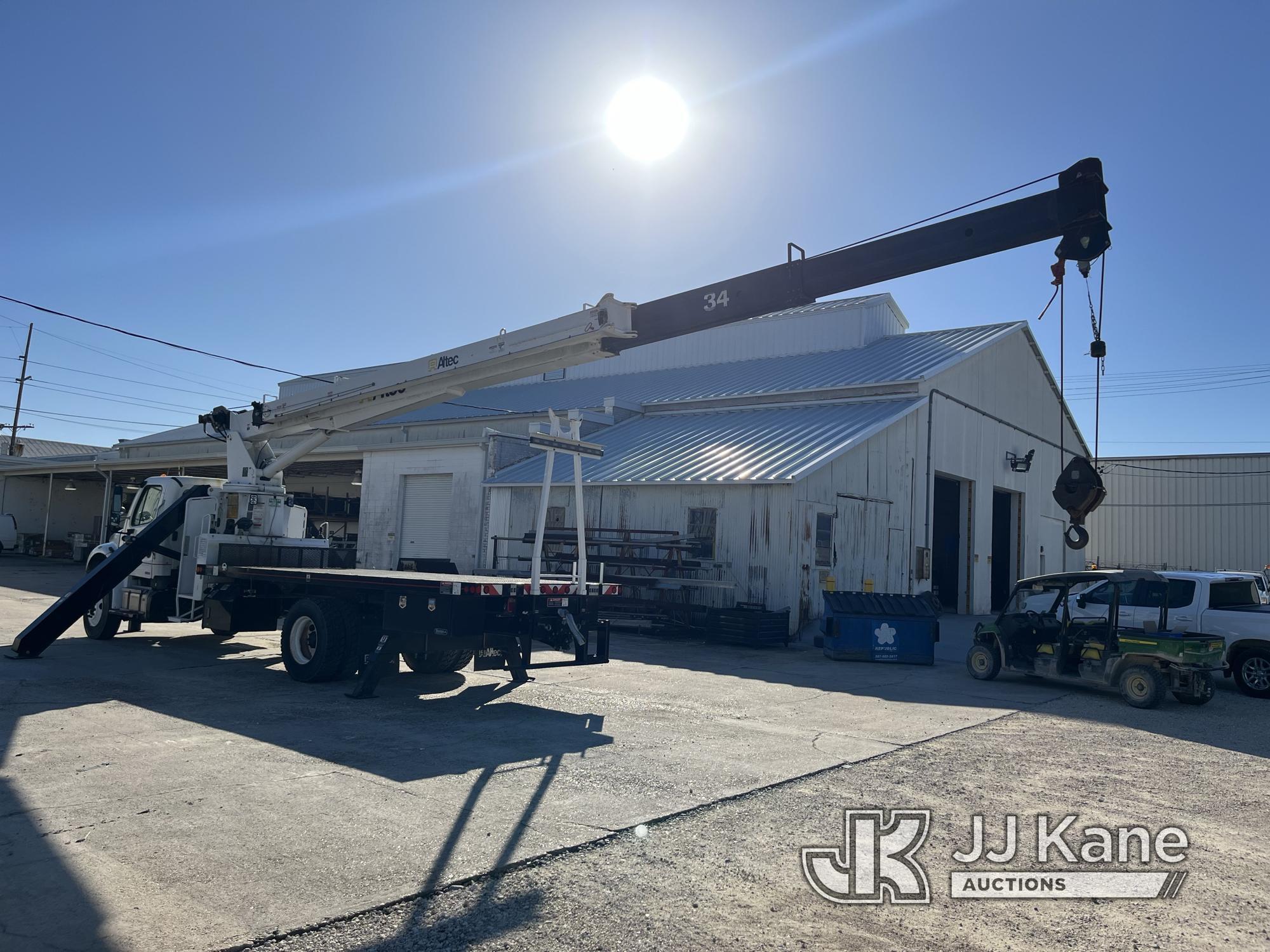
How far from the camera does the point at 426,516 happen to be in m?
28.2

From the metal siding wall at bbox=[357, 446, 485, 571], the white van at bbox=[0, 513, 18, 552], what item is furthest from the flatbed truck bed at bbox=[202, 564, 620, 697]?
the white van at bbox=[0, 513, 18, 552]

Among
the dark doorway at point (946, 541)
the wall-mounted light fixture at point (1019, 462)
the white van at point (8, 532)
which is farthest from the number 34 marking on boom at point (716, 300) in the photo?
the white van at point (8, 532)

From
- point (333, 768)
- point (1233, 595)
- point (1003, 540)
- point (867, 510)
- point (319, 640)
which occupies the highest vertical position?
point (867, 510)

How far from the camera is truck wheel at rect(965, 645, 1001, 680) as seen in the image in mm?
13852

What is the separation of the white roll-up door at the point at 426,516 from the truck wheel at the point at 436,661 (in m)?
14.8

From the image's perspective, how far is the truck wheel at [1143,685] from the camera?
11.5m

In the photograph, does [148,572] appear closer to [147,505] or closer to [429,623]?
[147,505]

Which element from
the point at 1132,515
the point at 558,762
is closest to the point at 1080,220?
the point at 558,762

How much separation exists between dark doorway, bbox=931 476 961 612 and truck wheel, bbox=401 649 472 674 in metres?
21.4

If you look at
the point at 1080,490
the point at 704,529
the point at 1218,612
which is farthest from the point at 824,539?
the point at 1080,490

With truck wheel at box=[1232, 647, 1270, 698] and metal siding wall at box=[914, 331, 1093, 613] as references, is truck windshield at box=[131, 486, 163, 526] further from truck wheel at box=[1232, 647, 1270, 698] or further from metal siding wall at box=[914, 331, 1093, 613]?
metal siding wall at box=[914, 331, 1093, 613]

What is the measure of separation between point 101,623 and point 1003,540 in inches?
1090

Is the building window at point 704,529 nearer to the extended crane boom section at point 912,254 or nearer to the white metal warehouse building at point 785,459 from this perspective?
the white metal warehouse building at point 785,459

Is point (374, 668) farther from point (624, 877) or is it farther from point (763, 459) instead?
point (763, 459)
